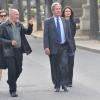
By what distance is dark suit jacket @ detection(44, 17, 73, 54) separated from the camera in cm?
1285

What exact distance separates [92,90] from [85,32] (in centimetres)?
2367

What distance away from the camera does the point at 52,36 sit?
12906mm

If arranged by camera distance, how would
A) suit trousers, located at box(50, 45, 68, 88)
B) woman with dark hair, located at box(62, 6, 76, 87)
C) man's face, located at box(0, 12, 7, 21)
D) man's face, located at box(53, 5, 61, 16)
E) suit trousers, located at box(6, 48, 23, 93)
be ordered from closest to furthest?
suit trousers, located at box(6, 48, 23, 93) → man's face, located at box(53, 5, 61, 16) → suit trousers, located at box(50, 45, 68, 88) → woman with dark hair, located at box(62, 6, 76, 87) → man's face, located at box(0, 12, 7, 21)

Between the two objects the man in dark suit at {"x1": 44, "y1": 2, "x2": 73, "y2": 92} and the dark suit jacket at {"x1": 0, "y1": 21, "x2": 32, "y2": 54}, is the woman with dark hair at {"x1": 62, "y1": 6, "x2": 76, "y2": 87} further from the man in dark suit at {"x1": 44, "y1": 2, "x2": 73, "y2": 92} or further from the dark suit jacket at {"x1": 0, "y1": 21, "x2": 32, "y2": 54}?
the dark suit jacket at {"x1": 0, "y1": 21, "x2": 32, "y2": 54}

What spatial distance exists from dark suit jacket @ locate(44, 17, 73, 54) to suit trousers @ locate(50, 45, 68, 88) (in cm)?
11

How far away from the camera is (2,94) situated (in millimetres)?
12758

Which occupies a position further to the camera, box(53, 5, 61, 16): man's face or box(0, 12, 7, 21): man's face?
box(0, 12, 7, 21): man's face

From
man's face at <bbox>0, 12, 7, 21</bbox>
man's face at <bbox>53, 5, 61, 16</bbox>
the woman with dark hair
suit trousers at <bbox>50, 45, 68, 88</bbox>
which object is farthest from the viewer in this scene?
man's face at <bbox>0, 12, 7, 21</bbox>

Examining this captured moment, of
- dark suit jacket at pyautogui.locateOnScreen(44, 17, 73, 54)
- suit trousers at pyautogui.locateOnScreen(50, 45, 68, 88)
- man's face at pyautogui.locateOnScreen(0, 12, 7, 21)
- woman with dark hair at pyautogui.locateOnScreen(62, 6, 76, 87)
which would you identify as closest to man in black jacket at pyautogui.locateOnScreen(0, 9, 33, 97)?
dark suit jacket at pyautogui.locateOnScreen(44, 17, 73, 54)

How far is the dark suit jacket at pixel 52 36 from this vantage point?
1285cm

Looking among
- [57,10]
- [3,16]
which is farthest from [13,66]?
[3,16]

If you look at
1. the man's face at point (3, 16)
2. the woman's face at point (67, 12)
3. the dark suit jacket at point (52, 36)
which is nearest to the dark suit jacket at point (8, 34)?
the dark suit jacket at point (52, 36)

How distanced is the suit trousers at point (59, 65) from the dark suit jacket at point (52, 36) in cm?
11

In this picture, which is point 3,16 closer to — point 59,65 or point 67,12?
point 67,12
